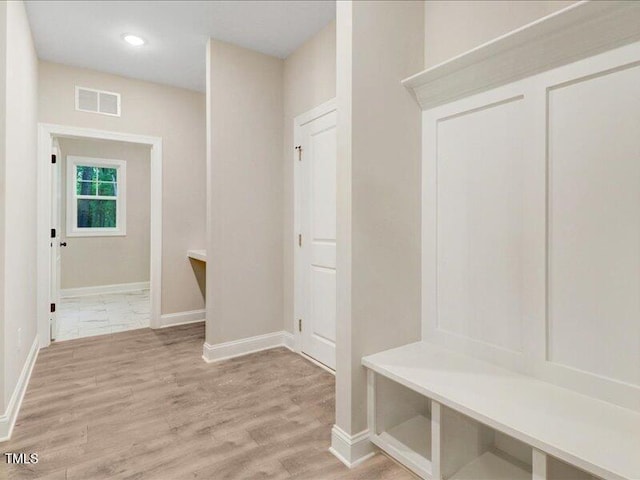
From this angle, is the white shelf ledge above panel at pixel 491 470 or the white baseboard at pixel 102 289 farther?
the white baseboard at pixel 102 289

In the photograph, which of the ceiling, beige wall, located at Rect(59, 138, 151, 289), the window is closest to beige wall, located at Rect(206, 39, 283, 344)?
the ceiling

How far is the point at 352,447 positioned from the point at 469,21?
83.6 inches

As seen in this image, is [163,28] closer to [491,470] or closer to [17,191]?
[17,191]

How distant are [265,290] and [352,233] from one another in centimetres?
181

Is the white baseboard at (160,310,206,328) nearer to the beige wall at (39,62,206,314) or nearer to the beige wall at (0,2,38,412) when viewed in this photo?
the beige wall at (39,62,206,314)

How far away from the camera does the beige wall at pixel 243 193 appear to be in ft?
10.0

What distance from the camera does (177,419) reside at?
2100 mm

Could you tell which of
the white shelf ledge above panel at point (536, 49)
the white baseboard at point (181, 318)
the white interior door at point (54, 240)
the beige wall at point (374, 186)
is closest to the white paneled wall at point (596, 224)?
the white shelf ledge above panel at point (536, 49)

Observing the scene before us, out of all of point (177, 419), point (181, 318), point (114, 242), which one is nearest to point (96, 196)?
point (114, 242)

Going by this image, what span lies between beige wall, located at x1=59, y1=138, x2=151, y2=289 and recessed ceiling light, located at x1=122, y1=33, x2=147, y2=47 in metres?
3.41

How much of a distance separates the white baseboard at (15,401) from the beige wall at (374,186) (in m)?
1.76

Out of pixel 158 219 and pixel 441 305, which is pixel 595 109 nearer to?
pixel 441 305

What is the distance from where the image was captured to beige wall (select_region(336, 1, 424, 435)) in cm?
173

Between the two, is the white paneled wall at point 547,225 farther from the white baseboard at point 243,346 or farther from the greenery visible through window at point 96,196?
the greenery visible through window at point 96,196
